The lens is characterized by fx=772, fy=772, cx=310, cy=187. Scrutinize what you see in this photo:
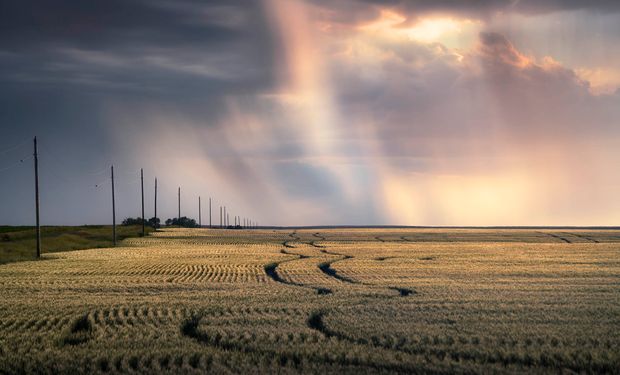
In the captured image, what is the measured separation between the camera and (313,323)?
19.7m

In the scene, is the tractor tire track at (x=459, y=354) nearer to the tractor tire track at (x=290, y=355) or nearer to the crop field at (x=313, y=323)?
the crop field at (x=313, y=323)

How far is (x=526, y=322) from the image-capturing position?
19219 mm

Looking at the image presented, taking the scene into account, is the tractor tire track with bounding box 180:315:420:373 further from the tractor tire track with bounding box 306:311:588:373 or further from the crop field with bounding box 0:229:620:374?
the tractor tire track with bounding box 306:311:588:373

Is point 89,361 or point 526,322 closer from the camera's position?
point 89,361

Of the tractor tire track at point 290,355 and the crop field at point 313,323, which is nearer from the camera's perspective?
Answer: the tractor tire track at point 290,355

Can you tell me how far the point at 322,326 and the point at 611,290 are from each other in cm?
1370

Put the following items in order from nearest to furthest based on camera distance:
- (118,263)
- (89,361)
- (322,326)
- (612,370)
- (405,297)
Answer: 1. (612,370)
2. (89,361)
3. (322,326)
4. (405,297)
5. (118,263)

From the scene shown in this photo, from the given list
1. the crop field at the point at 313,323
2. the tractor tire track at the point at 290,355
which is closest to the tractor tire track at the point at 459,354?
the crop field at the point at 313,323

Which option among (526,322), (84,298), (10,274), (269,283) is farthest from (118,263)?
(526,322)

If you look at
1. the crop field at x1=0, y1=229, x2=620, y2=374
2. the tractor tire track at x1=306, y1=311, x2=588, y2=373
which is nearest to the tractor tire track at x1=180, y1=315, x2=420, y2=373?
the crop field at x1=0, y1=229, x2=620, y2=374

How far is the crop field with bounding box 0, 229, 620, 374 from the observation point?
14.6 metres

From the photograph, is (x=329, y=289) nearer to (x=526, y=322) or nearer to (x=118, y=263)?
(x=526, y=322)

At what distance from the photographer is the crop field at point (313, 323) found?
14617 millimetres

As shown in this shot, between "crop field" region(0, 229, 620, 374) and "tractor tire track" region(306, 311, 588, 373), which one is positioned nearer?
"tractor tire track" region(306, 311, 588, 373)
